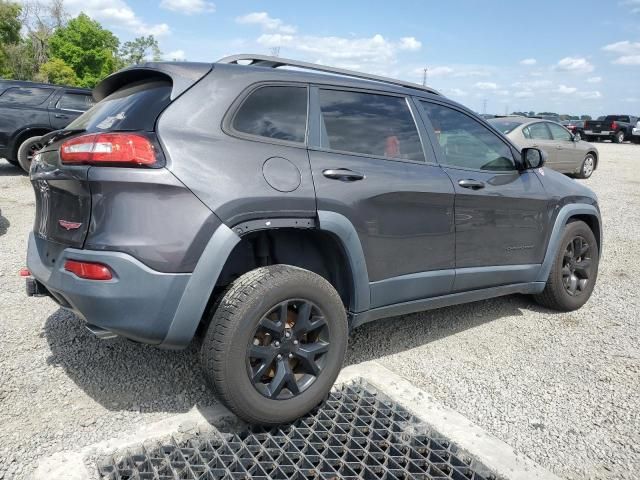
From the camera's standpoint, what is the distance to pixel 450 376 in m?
3.39

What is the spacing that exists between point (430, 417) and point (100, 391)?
1858mm

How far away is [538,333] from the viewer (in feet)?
13.7

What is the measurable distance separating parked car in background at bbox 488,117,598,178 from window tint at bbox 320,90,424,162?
26.9 ft

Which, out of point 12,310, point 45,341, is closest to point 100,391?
point 45,341

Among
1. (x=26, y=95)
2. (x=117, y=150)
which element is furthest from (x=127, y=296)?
(x=26, y=95)

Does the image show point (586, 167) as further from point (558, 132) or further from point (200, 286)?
point (200, 286)

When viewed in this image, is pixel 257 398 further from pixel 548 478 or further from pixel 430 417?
Result: pixel 548 478

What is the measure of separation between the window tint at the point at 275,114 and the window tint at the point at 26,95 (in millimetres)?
8952

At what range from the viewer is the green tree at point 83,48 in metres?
50.9

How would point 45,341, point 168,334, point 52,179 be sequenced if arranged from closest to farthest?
point 168,334, point 52,179, point 45,341

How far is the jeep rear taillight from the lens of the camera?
7.86ft

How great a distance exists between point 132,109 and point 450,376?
2.46m

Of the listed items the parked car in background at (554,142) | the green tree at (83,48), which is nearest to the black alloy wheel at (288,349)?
the parked car in background at (554,142)

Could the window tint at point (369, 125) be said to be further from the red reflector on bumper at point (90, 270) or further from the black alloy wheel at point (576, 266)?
the black alloy wheel at point (576, 266)
